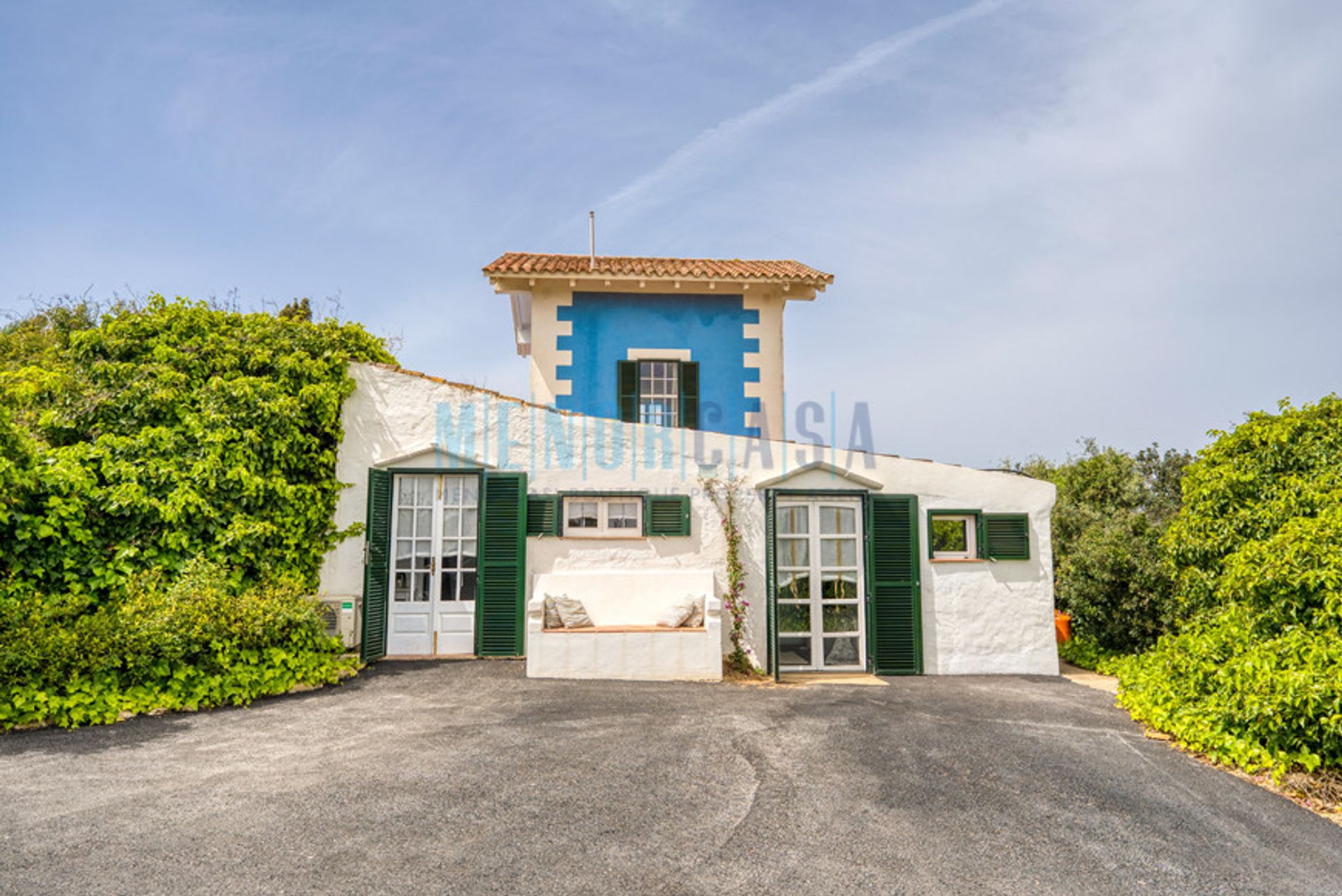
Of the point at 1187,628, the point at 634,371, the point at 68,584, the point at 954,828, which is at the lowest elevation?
the point at 954,828

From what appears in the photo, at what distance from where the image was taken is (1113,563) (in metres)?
11.0

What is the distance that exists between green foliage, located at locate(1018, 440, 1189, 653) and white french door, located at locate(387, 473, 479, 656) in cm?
848

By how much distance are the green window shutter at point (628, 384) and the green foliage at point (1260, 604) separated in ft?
22.7

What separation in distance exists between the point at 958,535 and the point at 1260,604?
3.51m

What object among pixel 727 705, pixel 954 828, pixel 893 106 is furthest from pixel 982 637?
pixel 893 106

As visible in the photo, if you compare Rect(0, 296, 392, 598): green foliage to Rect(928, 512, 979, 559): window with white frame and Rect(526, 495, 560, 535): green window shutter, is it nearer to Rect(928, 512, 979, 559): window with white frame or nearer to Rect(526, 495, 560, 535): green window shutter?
Rect(526, 495, 560, 535): green window shutter

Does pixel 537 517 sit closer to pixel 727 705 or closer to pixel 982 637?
pixel 727 705

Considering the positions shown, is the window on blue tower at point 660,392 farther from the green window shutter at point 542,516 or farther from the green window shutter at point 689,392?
the green window shutter at point 542,516

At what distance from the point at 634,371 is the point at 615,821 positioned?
7.98 m

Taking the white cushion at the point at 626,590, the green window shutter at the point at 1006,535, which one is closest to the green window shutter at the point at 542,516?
the white cushion at the point at 626,590

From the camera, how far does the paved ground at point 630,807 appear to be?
3.81 meters

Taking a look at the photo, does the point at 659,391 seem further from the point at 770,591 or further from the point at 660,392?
the point at 770,591

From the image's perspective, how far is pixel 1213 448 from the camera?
8.50 meters

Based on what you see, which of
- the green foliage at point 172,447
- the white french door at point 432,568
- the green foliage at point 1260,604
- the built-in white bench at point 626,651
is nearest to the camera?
the green foliage at point 1260,604
